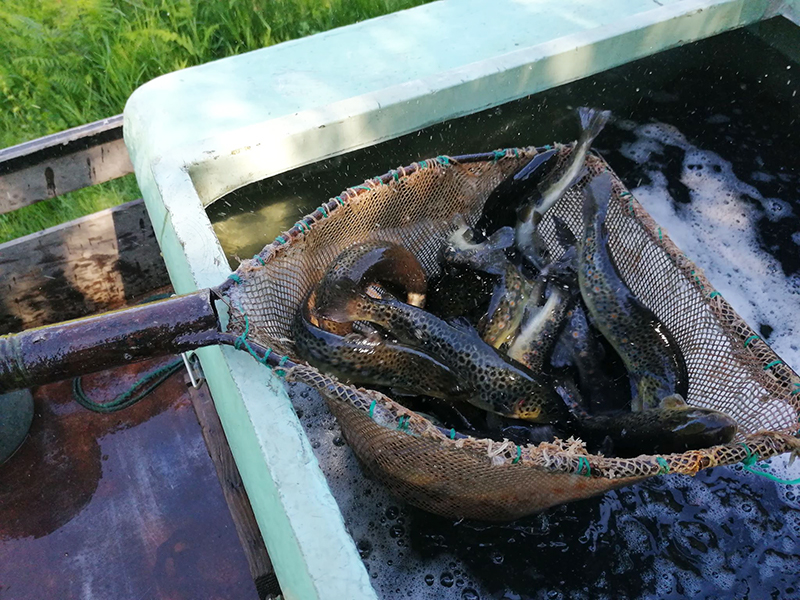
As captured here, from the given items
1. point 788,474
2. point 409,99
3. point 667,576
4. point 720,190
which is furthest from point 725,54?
point 667,576

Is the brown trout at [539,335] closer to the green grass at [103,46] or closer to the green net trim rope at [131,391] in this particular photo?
the green net trim rope at [131,391]

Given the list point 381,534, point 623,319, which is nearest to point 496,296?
point 623,319

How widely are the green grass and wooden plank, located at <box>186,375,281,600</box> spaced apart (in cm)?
170

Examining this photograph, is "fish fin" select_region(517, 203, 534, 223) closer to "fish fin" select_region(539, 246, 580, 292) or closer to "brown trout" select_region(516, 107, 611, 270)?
"brown trout" select_region(516, 107, 611, 270)

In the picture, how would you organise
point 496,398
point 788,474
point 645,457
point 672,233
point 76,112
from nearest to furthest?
point 645,457 < point 496,398 < point 788,474 < point 672,233 < point 76,112

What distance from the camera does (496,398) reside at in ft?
8.46

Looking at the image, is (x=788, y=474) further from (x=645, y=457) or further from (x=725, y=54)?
(x=725, y=54)

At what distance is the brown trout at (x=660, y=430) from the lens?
7.41 feet

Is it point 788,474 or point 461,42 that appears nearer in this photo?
point 788,474

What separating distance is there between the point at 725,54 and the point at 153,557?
455 centimetres

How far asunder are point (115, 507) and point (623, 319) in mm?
2778

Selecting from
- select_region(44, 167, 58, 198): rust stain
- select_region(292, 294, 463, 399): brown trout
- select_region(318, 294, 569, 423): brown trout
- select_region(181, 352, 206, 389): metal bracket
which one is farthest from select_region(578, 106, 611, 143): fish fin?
select_region(44, 167, 58, 198): rust stain

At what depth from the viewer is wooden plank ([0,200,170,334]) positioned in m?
3.67

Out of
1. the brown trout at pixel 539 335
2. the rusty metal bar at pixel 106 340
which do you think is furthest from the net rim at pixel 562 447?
the brown trout at pixel 539 335
